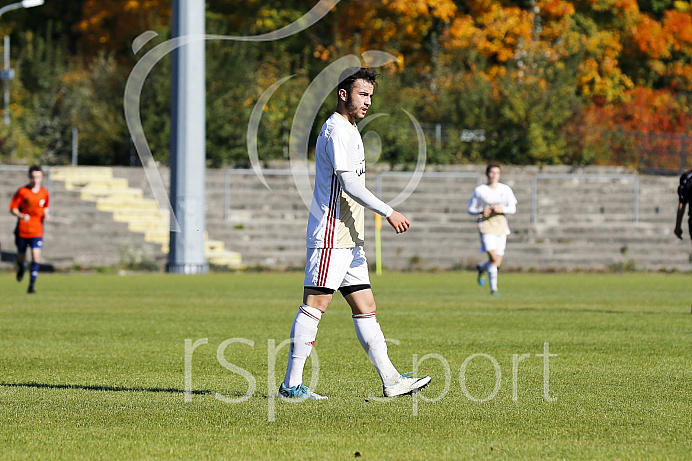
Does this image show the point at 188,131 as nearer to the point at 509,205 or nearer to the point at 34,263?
the point at 34,263

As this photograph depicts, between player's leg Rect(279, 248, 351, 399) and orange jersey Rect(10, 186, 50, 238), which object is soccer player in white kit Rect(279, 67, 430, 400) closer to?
player's leg Rect(279, 248, 351, 399)

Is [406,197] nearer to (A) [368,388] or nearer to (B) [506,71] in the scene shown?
(B) [506,71]

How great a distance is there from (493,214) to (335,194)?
1334cm

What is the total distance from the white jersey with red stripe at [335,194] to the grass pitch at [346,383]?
3.87 ft

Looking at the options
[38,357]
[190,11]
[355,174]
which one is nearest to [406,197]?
[190,11]

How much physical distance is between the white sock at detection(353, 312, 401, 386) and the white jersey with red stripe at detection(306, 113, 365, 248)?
57 cm

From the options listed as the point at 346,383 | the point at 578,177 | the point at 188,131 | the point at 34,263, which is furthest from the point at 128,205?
the point at 346,383

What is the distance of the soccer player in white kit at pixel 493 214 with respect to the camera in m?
20.7

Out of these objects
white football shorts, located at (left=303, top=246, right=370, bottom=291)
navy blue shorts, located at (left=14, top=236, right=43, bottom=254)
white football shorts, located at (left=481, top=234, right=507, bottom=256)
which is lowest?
navy blue shorts, located at (left=14, top=236, right=43, bottom=254)

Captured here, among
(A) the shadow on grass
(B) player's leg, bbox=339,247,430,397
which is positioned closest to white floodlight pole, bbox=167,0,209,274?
(A) the shadow on grass

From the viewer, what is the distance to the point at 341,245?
25.5 feet

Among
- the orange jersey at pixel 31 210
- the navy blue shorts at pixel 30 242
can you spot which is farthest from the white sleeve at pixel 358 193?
the orange jersey at pixel 31 210

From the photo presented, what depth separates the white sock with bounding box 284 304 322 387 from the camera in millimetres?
7738

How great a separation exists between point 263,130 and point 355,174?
108 ft
